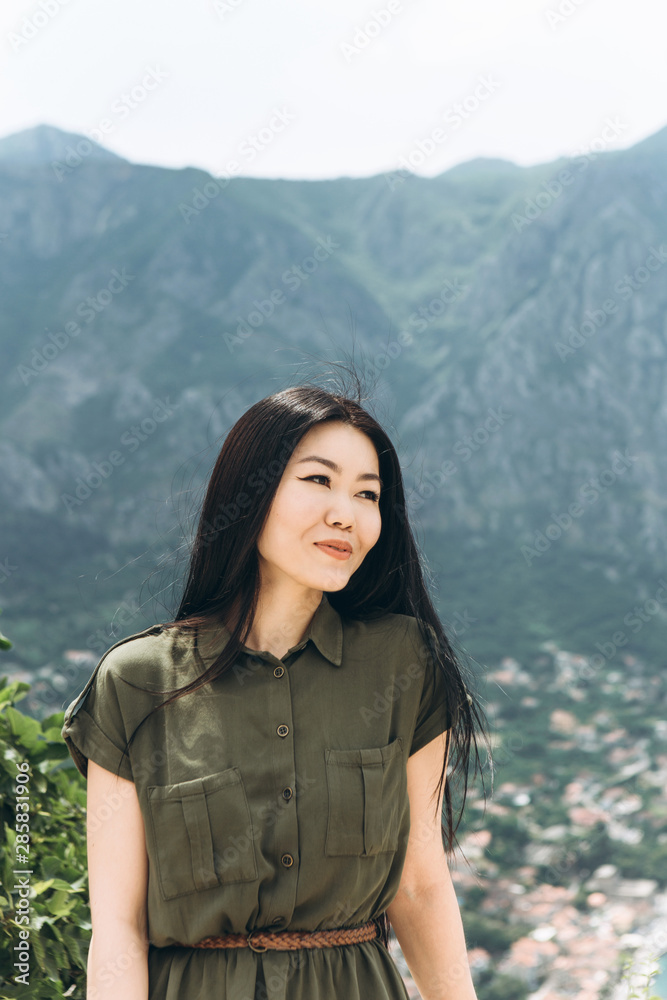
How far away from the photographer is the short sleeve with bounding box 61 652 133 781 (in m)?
0.94

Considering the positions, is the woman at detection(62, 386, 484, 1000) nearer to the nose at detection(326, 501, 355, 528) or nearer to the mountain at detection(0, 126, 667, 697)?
the nose at detection(326, 501, 355, 528)

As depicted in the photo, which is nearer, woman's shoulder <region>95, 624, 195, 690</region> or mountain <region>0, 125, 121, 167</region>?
woman's shoulder <region>95, 624, 195, 690</region>

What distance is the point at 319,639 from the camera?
1.02 metres

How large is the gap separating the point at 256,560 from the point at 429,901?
1.40 feet

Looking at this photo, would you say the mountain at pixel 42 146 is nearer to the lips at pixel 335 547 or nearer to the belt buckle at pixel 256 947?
the lips at pixel 335 547

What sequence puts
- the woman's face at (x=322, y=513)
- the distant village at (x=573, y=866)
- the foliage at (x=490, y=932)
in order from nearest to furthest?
the woman's face at (x=322, y=513)
the distant village at (x=573, y=866)
the foliage at (x=490, y=932)

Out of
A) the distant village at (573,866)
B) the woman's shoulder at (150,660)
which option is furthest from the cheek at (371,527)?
A: the distant village at (573,866)

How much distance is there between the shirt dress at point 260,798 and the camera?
2.98 feet

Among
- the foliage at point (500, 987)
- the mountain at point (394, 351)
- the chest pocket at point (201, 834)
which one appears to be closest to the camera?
the chest pocket at point (201, 834)

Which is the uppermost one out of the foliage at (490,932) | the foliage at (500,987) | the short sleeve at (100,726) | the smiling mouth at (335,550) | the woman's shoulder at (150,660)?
the smiling mouth at (335,550)

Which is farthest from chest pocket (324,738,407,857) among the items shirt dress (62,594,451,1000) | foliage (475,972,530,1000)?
foliage (475,972,530,1000)

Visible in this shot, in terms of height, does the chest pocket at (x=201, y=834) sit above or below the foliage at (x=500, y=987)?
above

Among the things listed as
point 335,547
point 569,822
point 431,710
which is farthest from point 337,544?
point 569,822

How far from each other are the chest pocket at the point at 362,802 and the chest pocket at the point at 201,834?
0.09m
